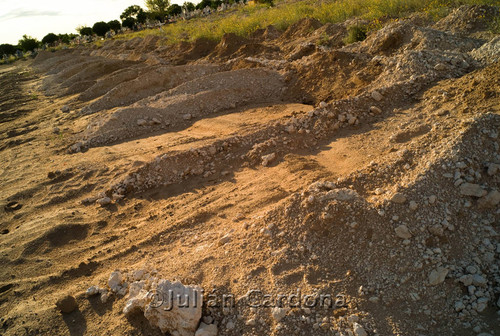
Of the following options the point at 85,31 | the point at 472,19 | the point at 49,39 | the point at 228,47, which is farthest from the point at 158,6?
the point at 472,19

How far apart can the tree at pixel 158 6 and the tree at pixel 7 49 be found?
15.9 m

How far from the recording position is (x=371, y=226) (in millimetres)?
2688

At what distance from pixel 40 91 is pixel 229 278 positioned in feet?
47.0

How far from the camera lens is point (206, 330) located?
2.39 m

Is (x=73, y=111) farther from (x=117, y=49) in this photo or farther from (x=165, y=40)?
(x=117, y=49)

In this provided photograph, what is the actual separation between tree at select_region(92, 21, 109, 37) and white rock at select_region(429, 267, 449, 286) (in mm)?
41996

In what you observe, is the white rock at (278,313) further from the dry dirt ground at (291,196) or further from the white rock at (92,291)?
the white rock at (92,291)

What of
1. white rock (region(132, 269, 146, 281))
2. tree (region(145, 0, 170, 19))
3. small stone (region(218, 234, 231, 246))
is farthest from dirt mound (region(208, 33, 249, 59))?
tree (region(145, 0, 170, 19))

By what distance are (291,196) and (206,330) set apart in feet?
4.67

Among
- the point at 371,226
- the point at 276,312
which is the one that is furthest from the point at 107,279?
the point at 371,226

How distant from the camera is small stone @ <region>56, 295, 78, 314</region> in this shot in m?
2.89

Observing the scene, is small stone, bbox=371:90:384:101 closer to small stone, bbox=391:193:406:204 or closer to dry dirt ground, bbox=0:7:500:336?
dry dirt ground, bbox=0:7:500:336

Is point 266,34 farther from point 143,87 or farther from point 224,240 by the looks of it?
point 224,240

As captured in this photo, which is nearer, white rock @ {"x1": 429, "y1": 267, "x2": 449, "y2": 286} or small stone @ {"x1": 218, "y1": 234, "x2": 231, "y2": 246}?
white rock @ {"x1": 429, "y1": 267, "x2": 449, "y2": 286}
